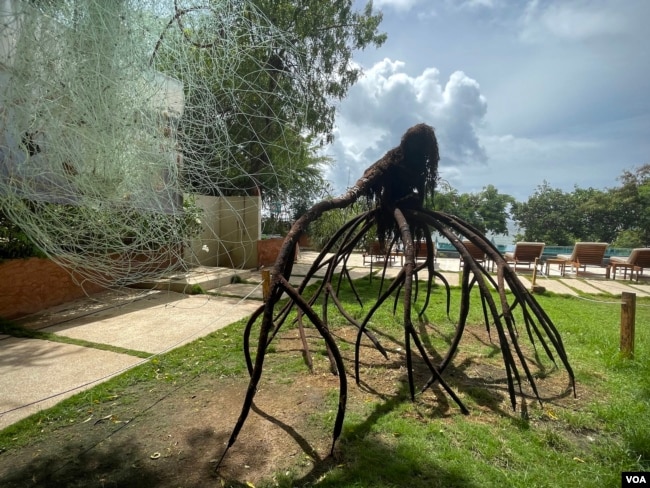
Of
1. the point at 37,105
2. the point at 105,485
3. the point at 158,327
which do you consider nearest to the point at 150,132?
the point at 37,105

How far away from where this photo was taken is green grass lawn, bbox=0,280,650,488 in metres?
2.18

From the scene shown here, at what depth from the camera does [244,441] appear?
2582mm

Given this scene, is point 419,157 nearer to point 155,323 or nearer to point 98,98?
point 98,98

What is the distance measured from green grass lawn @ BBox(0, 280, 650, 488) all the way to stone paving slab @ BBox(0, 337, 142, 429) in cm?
25

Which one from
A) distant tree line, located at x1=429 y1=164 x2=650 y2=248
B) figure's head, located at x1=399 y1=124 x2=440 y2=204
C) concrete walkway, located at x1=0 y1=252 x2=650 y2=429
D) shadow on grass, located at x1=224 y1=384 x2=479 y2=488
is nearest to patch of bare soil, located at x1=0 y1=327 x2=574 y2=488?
shadow on grass, located at x1=224 y1=384 x2=479 y2=488

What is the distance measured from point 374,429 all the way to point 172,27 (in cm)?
295

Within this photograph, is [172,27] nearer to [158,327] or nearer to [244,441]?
[244,441]

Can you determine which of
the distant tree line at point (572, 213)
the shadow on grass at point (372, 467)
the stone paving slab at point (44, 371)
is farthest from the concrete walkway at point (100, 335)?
the distant tree line at point (572, 213)

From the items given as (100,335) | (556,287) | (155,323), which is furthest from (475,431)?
(556,287)

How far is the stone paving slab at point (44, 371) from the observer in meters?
3.19

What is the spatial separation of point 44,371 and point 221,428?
2505mm

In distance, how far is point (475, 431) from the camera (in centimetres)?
262

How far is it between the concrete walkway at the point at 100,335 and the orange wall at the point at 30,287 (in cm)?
21

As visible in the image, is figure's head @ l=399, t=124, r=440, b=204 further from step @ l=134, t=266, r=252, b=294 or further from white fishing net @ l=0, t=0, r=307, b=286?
step @ l=134, t=266, r=252, b=294
